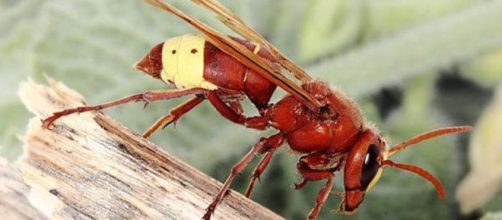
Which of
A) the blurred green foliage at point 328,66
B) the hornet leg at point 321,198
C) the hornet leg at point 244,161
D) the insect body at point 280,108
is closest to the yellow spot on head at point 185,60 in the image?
the insect body at point 280,108

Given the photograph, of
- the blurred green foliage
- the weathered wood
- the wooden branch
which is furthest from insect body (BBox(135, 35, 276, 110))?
the blurred green foliage

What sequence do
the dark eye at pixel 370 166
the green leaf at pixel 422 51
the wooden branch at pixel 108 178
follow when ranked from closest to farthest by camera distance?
the wooden branch at pixel 108 178
the dark eye at pixel 370 166
the green leaf at pixel 422 51

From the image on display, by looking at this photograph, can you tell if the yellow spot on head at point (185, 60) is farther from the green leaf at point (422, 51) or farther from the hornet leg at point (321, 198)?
the green leaf at point (422, 51)

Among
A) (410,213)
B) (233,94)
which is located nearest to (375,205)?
(410,213)

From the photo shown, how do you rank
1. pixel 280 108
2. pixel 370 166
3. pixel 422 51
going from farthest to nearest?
pixel 422 51
pixel 280 108
pixel 370 166

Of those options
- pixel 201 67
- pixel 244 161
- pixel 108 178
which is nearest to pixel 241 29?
pixel 201 67

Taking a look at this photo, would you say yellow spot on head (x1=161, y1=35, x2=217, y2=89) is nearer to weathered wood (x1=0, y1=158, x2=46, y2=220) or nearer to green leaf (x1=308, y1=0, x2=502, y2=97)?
weathered wood (x1=0, y1=158, x2=46, y2=220)

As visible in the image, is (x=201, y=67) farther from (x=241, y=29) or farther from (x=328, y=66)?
(x=328, y=66)
